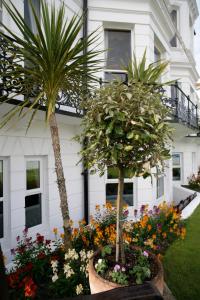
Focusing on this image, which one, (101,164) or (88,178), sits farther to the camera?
(88,178)

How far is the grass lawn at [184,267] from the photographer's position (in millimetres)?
3414

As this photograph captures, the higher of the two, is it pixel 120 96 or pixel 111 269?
pixel 120 96

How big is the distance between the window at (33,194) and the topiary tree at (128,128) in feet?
8.60

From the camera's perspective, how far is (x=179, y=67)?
12359 millimetres

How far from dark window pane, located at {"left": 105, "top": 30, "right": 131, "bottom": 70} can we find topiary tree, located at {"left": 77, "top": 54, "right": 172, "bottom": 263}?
444 centimetres

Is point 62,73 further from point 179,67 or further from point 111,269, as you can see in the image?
point 179,67

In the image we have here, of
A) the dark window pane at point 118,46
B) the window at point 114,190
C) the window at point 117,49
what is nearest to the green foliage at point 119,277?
the window at point 114,190

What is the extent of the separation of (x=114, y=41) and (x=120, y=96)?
4.94 metres

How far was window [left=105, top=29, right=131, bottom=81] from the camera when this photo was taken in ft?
22.5

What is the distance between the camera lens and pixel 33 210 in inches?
200

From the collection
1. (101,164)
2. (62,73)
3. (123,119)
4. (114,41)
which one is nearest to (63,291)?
(101,164)

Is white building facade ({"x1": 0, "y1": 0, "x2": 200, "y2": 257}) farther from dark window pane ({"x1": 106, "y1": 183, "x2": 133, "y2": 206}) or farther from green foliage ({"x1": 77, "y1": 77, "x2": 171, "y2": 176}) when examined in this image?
green foliage ({"x1": 77, "y1": 77, "x2": 171, "y2": 176})

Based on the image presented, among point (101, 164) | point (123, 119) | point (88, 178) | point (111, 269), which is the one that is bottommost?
point (111, 269)

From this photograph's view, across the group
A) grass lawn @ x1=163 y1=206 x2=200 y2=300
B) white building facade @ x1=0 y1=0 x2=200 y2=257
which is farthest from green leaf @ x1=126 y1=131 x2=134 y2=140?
grass lawn @ x1=163 y1=206 x2=200 y2=300
